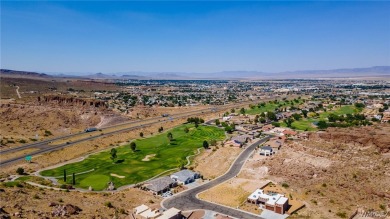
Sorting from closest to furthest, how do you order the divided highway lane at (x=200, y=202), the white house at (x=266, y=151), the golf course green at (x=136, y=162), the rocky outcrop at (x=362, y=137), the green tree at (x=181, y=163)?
the divided highway lane at (x=200, y=202)
the rocky outcrop at (x=362, y=137)
the golf course green at (x=136, y=162)
the green tree at (x=181, y=163)
the white house at (x=266, y=151)

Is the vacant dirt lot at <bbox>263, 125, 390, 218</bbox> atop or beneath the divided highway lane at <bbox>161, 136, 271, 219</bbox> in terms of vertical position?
atop

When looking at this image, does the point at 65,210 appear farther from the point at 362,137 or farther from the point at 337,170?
the point at 362,137

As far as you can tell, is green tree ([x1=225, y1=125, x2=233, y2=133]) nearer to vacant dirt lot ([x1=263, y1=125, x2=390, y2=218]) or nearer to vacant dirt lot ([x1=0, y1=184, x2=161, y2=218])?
vacant dirt lot ([x1=263, y1=125, x2=390, y2=218])

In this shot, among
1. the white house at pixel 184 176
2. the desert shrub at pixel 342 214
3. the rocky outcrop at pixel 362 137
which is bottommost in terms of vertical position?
the desert shrub at pixel 342 214

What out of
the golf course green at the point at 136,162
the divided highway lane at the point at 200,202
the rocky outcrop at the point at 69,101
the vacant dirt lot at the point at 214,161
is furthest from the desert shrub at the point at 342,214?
the rocky outcrop at the point at 69,101

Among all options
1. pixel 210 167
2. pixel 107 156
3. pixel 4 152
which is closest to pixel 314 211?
pixel 210 167

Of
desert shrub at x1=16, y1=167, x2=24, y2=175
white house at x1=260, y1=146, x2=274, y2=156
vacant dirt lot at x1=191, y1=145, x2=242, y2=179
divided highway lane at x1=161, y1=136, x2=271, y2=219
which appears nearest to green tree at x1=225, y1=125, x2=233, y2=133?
vacant dirt lot at x1=191, y1=145, x2=242, y2=179

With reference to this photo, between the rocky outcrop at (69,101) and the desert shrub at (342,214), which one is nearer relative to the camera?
the desert shrub at (342,214)

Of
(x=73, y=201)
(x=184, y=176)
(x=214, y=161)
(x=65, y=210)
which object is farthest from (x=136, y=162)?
(x=65, y=210)

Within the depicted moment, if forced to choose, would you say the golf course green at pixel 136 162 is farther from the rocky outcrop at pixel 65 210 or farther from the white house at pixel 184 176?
the rocky outcrop at pixel 65 210
